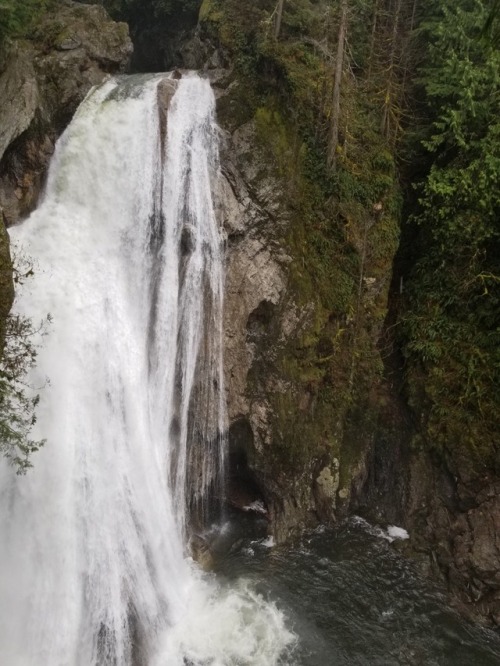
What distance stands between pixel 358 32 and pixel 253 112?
20.4 feet

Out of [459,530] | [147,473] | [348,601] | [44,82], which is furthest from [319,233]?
[348,601]

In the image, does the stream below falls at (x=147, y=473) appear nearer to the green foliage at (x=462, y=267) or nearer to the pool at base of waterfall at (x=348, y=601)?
the pool at base of waterfall at (x=348, y=601)

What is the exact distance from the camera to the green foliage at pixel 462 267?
489 inches

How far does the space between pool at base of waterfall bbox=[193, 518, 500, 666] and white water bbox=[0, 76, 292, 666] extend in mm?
547

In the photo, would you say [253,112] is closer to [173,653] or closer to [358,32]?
[358,32]

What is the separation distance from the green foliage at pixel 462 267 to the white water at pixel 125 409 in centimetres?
583

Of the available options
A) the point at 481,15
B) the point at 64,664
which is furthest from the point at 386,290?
the point at 64,664

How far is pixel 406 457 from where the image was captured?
538 inches

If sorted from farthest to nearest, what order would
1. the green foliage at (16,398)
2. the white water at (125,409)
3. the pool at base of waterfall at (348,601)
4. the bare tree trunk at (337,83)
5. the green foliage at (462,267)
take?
the bare tree trunk at (337,83), the green foliage at (462,267), the pool at base of waterfall at (348,601), the white water at (125,409), the green foliage at (16,398)

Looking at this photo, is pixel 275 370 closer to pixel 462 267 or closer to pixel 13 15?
pixel 462 267

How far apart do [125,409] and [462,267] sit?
9.65m

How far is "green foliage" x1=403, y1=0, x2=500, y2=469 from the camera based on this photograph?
12414mm

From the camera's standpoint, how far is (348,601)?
11.1m

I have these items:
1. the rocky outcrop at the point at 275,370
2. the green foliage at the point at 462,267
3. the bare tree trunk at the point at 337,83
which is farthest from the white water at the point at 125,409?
the green foliage at the point at 462,267
